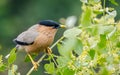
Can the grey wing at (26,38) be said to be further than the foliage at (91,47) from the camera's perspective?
Yes

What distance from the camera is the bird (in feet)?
10.4

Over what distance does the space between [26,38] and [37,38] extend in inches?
7.2

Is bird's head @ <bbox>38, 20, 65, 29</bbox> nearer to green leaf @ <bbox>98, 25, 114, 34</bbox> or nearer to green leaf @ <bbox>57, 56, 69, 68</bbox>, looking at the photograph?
green leaf @ <bbox>57, 56, 69, 68</bbox>

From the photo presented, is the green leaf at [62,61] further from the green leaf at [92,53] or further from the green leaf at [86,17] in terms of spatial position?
the green leaf at [86,17]

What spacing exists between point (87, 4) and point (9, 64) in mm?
422

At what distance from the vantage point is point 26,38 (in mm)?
3174

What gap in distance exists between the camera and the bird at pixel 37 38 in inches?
125

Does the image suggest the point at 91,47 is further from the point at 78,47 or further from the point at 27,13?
the point at 27,13

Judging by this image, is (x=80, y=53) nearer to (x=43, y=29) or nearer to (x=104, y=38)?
(x=104, y=38)

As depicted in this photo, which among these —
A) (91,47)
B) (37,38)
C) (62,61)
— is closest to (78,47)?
(91,47)

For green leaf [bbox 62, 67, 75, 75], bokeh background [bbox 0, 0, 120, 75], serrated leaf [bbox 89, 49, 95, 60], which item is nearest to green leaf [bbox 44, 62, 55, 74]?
green leaf [bbox 62, 67, 75, 75]

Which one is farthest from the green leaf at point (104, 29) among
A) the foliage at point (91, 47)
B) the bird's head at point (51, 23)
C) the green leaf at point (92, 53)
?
the bird's head at point (51, 23)

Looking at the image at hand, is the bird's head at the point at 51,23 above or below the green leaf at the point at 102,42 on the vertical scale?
below

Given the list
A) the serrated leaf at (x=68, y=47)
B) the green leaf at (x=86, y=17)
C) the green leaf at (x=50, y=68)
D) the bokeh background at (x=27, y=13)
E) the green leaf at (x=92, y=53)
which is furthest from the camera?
the bokeh background at (x=27, y=13)
